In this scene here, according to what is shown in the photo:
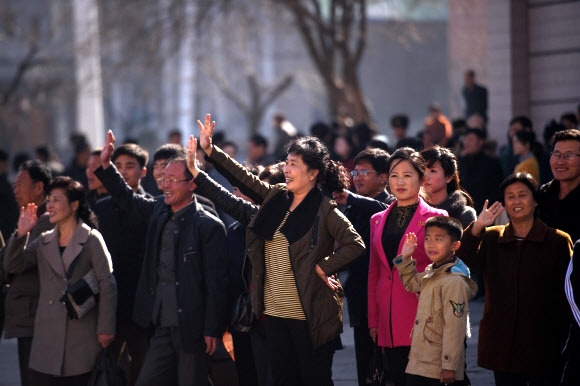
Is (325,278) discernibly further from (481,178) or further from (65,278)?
(481,178)

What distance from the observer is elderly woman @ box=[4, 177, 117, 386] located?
808 cm

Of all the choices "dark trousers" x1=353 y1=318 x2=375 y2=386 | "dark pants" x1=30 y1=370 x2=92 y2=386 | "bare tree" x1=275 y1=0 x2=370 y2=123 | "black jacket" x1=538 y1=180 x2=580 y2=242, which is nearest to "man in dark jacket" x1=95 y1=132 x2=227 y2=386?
"dark pants" x1=30 y1=370 x2=92 y2=386

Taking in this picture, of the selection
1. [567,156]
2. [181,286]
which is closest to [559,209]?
[567,156]

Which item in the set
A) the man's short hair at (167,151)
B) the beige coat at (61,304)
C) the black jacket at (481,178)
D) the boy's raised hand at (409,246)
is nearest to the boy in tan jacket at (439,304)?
the boy's raised hand at (409,246)

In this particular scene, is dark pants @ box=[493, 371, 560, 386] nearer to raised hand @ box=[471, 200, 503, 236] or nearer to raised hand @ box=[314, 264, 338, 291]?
raised hand @ box=[471, 200, 503, 236]

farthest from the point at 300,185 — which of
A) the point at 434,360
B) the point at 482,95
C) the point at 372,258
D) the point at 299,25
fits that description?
the point at 299,25

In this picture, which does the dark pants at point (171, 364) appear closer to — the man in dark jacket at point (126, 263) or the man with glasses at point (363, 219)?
the man in dark jacket at point (126, 263)

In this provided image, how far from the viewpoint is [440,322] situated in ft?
22.7

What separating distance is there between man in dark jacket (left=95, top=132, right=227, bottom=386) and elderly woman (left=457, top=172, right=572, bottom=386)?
6.38ft

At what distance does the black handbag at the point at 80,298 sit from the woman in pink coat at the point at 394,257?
6.88ft

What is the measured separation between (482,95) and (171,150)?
33.1 ft

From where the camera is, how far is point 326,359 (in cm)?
725

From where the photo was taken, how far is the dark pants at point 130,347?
885 centimetres

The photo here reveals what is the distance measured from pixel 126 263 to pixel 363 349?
216 centimetres
